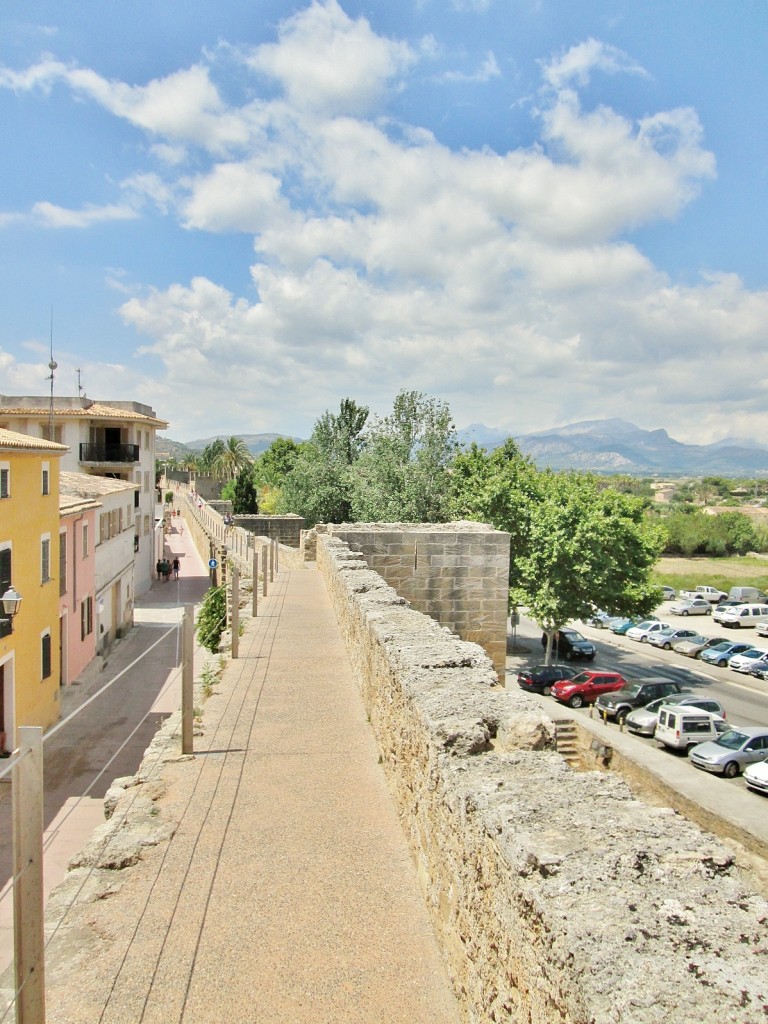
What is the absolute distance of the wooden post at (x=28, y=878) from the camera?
288 cm

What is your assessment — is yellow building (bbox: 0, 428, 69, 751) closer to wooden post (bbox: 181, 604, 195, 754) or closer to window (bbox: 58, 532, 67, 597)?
window (bbox: 58, 532, 67, 597)

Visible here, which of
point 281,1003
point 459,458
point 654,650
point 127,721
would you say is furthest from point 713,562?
point 281,1003

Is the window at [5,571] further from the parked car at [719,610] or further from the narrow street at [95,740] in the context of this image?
the parked car at [719,610]

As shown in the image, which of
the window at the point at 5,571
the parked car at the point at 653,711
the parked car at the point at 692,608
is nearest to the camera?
the window at the point at 5,571

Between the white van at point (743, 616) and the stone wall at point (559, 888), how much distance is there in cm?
4495

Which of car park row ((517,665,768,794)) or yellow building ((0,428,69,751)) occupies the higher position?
yellow building ((0,428,69,751))

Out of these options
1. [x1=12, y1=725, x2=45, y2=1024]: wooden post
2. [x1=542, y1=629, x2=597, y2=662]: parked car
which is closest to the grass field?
[x1=542, y1=629, x2=597, y2=662]: parked car

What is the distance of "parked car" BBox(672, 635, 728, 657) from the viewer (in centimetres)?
3734

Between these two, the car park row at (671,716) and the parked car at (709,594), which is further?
the parked car at (709,594)

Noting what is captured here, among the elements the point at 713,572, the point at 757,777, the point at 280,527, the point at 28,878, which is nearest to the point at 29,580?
the point at 28,878

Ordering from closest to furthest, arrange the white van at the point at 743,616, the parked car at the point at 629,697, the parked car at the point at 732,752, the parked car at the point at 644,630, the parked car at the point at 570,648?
the parked car at the point at 732,752 → the parked car at the point at 629,697 → the parked car at the point at 570,648 → the parked car at the point at 644,630 → the white van at the point at 743,616

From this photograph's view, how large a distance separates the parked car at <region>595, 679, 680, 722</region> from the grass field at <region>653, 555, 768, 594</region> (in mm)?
28218

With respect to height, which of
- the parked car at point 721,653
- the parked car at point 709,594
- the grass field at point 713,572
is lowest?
the parked car at point 721,653

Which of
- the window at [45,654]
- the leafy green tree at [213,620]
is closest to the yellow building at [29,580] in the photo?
the window at [45,654]
